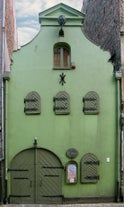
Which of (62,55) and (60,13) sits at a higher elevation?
(60,13)

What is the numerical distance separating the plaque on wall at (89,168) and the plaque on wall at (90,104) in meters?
1.61

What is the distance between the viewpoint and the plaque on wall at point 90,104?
52.7ft

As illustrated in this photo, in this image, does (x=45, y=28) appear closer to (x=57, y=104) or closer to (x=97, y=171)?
(x=57, y=104)

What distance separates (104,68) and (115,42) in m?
1.63

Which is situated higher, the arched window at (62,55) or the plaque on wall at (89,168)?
the arched window at (62,55)

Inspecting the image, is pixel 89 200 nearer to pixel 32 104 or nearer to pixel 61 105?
pixel 61 105

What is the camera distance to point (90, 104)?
634 inches

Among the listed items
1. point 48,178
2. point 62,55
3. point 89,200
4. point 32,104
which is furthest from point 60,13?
point 89,200

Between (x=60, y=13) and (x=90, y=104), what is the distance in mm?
3772

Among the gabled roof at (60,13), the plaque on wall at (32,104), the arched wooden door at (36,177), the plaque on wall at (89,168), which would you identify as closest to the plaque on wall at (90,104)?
the plaque on wall at (89,168)

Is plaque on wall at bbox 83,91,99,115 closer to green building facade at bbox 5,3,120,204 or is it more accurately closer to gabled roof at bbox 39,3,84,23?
green building facade at bbox 5,3,120,204

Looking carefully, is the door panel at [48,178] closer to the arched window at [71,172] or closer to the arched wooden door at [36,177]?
the arched wooden door at [36,177]

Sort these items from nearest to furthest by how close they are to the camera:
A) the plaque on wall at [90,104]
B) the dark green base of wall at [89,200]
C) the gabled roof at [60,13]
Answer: the dark green base of wall at [89,200]
the plaque on wall at [90,104]
the gabled roof at [60,13]

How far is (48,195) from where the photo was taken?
15.8 meters
